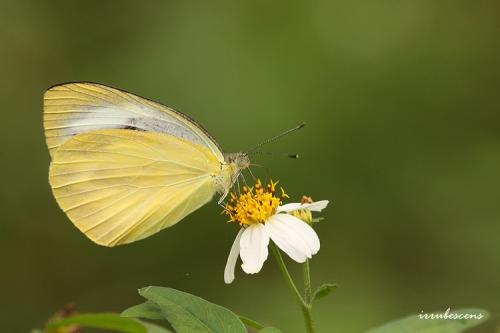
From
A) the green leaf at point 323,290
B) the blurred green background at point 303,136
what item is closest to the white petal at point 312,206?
the green leaf at point 323,290

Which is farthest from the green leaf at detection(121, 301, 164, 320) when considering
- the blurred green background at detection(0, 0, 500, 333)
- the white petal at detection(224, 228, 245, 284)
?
the blurred green background at detection(0, 0, 500, 333)

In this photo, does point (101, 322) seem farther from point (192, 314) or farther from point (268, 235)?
point (268, 235)

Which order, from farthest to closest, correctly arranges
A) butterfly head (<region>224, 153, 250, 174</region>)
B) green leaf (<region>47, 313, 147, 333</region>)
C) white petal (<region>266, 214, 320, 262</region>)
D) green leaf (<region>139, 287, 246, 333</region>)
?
butterfly head (<region>224, 153, 250, 174</region>) → white petal (<region>266, 214, 320, 262</region>) → green leaf (<region>139, 287, 246, 333</region>) → green leaf (<region>47, 313, 147, 333</region>)

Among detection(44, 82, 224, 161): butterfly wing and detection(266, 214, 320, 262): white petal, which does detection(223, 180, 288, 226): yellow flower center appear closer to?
detection(266, 214, 320, 262): white petal

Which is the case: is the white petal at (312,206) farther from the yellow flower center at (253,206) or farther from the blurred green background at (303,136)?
the blurred green background at (303,136)

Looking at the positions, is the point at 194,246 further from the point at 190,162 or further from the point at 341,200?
the point at 190,162

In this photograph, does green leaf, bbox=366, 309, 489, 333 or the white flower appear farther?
the white flower

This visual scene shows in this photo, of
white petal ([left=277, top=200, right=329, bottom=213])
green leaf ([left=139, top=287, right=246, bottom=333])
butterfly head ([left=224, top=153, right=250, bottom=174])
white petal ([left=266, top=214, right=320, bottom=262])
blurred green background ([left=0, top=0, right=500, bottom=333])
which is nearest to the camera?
green leaf ([left=139, top=287, right=246, bottom=333])
